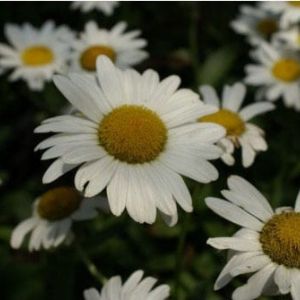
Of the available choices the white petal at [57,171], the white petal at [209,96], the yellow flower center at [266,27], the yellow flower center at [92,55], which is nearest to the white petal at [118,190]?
the white petal at [57,171]

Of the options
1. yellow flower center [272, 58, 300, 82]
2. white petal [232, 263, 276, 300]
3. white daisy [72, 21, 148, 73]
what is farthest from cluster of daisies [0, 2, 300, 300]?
yellow flower center [272, 58, 300, 82]

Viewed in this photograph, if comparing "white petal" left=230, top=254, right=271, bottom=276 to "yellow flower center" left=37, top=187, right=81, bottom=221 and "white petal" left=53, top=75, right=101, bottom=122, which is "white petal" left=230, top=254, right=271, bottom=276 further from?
"yellow flower center" left=37, top=187, right=81, bottom=221

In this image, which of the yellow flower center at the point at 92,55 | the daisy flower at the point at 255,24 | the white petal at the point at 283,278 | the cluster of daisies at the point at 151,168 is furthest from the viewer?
the daisy flower at the point at 255,24

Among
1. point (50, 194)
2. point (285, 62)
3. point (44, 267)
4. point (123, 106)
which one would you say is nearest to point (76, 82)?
point (123, 106)

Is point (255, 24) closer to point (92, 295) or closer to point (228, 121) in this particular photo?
point (228, 121)

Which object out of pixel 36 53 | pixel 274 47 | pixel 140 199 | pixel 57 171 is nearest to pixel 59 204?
pixel 57 171

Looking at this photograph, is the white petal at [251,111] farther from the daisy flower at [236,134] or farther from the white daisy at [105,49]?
the white daisy at [105,49]

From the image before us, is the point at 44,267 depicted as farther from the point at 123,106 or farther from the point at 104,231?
the point at 123,106
